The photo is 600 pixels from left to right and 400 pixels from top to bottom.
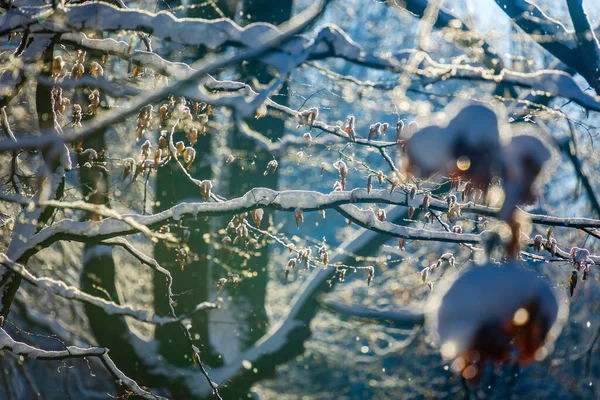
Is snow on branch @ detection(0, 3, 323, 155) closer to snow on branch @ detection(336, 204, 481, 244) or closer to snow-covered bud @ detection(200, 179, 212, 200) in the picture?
snow-covered bud @ detection(200, 179, 212, 200)

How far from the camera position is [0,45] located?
353 cm

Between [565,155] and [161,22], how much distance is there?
15.2 feet

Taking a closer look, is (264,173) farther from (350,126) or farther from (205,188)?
(350,126)

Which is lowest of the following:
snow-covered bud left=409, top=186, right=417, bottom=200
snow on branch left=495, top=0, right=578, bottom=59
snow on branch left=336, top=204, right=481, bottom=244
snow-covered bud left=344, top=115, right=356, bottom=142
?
snow on branch left=336, top=204, right=481, bottom=244

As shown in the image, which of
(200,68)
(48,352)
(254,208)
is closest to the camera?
(200,68)

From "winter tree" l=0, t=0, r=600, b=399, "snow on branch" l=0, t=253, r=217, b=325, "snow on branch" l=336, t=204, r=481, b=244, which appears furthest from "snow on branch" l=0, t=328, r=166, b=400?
"snow on branch" l=336, t=204, r=481, b=244

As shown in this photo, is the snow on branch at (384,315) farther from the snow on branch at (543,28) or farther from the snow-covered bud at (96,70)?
the snow-covered bud at (96,70)

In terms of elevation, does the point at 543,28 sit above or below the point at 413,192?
above

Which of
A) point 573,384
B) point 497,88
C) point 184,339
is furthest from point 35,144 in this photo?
point 573,384

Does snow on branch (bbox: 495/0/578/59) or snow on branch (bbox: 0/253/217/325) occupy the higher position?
snow on branch (bbox: 495/0/578/59)

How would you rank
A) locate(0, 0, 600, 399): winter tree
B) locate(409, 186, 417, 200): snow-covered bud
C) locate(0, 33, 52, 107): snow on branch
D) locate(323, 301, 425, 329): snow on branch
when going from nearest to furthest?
locate(0, 0, 600, 399): winter tree, locate(0, 33, 52, 107): snow on branch, locate(409, 186, 417, 200): snow-covered bud, locate(323, 301, 425, 329): snow on branch

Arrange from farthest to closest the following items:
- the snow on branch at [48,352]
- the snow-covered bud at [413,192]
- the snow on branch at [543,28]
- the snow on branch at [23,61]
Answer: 1. the snow on branch at [543,28]
2. the snow on branch at [48,352]
3. the snow-covered bud at [413,192]
4. the snow on branch at [23,61]

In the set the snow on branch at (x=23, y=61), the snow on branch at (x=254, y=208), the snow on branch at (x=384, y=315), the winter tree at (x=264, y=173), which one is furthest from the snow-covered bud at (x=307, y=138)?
the snow on branch at (x=23, y=61)

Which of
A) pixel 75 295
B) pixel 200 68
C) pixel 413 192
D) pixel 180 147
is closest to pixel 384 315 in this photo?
pixel 413 192
